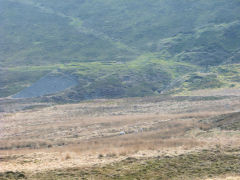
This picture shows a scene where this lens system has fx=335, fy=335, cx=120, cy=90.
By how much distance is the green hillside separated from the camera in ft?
334

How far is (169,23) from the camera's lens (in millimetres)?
172250

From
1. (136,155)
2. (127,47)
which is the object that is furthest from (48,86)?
(136,155)

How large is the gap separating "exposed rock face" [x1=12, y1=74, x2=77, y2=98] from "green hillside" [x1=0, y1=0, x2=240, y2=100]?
411 cm

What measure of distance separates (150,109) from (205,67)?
65.9 m

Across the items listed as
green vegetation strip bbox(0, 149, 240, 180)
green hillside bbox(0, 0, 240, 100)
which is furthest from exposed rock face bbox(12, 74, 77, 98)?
green vegetation strip bbox(0, 149, 240, 180)

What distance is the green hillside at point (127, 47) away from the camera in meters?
102

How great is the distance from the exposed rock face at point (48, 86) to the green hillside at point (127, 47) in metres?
4.11

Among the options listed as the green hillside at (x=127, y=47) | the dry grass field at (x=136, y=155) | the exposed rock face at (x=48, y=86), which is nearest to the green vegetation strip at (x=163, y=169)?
the dry grass field at (x=136, y=155)

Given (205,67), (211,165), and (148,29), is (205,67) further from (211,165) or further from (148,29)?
(211,165)

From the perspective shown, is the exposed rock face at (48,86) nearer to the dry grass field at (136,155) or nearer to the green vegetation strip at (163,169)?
the dry grass field at (136,155)

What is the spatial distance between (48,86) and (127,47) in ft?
205

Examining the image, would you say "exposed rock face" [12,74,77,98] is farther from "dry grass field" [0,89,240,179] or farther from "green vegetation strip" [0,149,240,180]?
"green vegetation strip" [0,149,240,180]

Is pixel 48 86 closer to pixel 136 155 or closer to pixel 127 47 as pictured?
pixel 127 47

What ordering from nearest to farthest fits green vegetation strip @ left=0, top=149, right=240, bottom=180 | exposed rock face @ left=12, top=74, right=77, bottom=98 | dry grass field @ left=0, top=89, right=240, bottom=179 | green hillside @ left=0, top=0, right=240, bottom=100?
green vegetation strip @ left=0, top=149, right=240, bottom=180, dry grass field @ left=0, top=89, right=240, bottom=179, exposed rock face @ left=12, top=74, right=77, bottom=98, green hillside @ left=0, top=0, right=240, bottom=100
